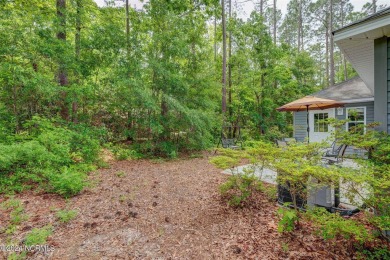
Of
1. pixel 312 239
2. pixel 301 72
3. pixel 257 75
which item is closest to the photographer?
pixel 312 239

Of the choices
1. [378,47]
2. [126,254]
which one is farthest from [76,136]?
[378,47]

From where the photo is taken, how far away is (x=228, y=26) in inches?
507

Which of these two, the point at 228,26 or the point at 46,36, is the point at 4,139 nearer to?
the point at 46,36

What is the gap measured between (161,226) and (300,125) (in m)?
10.5

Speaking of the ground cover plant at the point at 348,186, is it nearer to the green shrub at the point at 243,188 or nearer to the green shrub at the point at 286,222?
the green shrub at the point at 286,222

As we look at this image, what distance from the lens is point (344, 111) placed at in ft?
28.2

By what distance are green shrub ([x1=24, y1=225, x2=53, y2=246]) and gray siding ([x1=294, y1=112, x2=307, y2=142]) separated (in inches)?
443

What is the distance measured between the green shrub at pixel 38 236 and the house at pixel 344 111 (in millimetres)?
7367

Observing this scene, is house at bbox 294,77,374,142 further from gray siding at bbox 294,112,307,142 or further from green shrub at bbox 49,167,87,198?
green shrub at bbox 49,167,87,198

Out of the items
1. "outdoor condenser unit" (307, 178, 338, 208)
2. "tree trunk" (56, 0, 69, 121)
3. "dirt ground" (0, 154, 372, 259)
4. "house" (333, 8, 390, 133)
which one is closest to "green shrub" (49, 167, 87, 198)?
"dirt ground" (0, 154, 372, 259)

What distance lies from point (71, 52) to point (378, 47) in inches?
281

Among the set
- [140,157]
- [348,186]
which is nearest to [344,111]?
[348,186]

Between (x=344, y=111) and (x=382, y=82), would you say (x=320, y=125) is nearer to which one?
(x=344, y=111)

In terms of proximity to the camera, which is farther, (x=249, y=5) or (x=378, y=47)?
(x=249, y=5)
